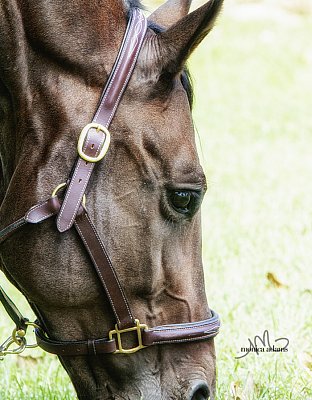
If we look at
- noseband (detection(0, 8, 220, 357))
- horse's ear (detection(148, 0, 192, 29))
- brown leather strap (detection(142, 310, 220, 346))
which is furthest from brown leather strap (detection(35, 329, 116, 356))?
horse's ear (detection(148, 0, 192, 29))

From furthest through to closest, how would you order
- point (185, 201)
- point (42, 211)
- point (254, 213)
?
point (254, 213)
point (185, 201)
point (42, 211)

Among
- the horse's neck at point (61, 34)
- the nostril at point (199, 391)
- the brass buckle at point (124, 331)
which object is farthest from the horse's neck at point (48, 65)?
the nostril at point (199, 391)

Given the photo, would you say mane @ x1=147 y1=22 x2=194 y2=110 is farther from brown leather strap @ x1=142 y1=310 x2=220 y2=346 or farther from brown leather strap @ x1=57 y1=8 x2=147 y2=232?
brown leather strap @ x1=142 y1=310 x2=220 y2=346

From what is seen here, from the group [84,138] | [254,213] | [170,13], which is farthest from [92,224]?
[254,213]

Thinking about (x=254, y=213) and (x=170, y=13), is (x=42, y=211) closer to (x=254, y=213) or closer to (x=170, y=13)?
(x=170, y=13)

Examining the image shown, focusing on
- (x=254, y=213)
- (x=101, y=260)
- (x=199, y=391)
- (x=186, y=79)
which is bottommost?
(x=254, y=213)

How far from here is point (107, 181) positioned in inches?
110

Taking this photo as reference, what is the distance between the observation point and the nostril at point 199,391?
285cm

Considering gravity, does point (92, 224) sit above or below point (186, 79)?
below

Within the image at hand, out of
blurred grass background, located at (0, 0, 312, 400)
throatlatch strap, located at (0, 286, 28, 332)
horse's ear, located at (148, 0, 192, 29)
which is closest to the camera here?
throatlatch strap, located at (0, 286, 28, 332)

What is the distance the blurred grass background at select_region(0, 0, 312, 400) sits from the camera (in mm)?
3738

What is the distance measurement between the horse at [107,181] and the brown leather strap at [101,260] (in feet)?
0.09

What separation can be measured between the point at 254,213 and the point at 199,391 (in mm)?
3779

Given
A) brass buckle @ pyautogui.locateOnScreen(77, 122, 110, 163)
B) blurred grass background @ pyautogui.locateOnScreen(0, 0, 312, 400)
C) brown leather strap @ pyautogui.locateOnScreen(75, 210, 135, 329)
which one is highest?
brass buckle @ pyautogui.locateOnScreen(77, 122, 110, 163)
